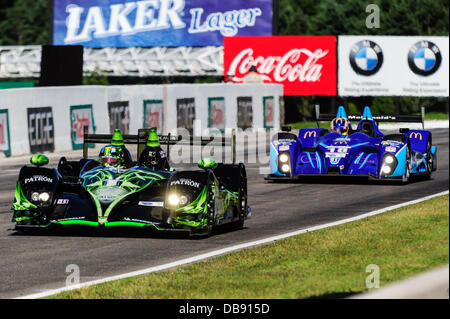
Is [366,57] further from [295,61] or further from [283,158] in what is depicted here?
[283,158]

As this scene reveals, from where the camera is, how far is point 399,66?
45.4 metres

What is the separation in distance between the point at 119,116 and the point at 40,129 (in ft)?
13.4

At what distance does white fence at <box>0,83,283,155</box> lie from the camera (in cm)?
2530

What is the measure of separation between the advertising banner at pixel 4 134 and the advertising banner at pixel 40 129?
929 millimetres

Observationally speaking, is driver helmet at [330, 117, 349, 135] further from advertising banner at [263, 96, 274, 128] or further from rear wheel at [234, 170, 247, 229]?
advertising banner at [263, 96, 274, 128]

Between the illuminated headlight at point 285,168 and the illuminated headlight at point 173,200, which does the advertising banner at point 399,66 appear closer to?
the illuminated headlight at point 285,168

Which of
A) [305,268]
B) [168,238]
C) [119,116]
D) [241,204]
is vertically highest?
[119,116]

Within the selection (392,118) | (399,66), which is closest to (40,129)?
(392,118)

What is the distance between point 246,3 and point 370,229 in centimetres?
4037

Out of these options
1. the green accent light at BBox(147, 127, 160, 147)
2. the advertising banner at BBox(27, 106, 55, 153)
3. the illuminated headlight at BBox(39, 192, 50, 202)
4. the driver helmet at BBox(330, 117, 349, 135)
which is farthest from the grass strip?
the advertising banner at BBox(27, 106, 55, 153)

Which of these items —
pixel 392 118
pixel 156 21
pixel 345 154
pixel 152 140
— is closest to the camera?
pixel 152 140

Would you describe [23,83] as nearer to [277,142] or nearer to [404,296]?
[277,142]

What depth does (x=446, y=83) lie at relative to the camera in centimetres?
4538

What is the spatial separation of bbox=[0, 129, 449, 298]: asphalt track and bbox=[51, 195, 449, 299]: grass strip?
0.69 meters
